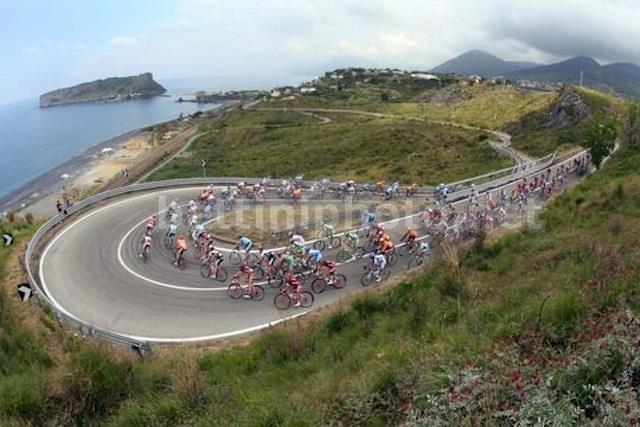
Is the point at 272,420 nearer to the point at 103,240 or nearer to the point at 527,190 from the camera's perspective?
the point at 103,240

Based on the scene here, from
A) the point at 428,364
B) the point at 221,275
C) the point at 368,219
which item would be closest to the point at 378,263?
the point at 368,219

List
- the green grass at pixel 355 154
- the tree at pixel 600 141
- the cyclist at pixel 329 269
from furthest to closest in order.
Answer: the green grass at pixel 355 154 < the tree at pixel 600 141 < the cyclist at pixel 329 269

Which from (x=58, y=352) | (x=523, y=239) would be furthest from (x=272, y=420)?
(x=523, y=239)

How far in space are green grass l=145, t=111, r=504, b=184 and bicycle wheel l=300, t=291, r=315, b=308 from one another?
26809 millimetres

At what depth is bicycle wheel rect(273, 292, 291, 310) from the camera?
1886 centimetres

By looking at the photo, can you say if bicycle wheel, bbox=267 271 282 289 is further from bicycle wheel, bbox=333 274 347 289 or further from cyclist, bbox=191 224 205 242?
cyclist, bbox=191 224 205 242

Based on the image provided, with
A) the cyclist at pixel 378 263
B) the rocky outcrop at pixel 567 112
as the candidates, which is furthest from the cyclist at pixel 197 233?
the rocky outcrop at pixel 567 112

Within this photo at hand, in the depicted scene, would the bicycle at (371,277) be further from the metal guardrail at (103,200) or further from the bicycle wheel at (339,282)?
the metal guardrail at (103,200)

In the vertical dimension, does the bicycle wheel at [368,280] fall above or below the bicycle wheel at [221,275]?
above

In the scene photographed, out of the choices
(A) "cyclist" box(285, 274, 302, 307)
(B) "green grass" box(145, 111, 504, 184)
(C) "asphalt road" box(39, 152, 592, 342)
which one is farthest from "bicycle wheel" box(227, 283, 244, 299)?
(B) "green grass" box(145, 111, 504, 184)

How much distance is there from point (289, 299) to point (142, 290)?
6742 mm

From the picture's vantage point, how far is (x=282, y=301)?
19.0 metres

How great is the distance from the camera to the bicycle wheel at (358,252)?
22891 mm

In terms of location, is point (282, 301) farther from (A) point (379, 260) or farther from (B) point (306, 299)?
(A) point (379, 260)
